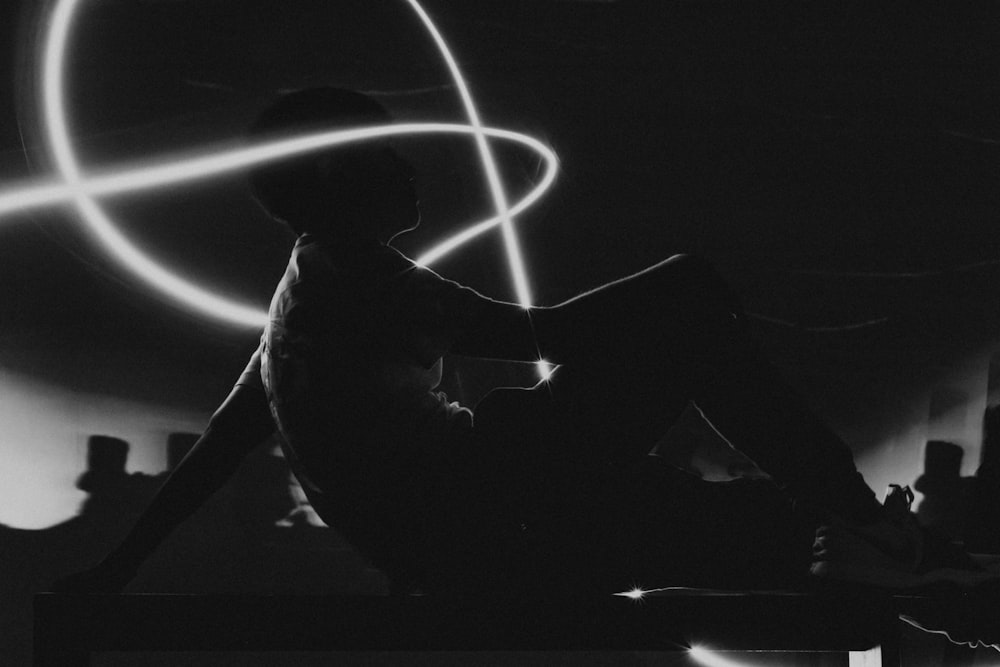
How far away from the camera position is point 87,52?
222cm

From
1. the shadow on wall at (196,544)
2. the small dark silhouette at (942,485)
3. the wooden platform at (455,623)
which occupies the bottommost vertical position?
the wooden platform at (455,623)

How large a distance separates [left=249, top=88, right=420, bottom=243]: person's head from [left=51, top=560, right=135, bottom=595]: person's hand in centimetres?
53

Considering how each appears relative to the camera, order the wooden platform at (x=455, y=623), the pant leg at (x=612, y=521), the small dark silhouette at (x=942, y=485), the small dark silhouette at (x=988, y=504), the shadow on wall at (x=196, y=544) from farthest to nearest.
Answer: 1. the small dark silhouette at (x=942, y=485)
2. the shadow on wall at (x=196, y=544)
3. the small dark silhouette at (x=988, y=504)
4. the pant leg at (x=612, y=521)
5. the wooden platform at (x=455, y=623)

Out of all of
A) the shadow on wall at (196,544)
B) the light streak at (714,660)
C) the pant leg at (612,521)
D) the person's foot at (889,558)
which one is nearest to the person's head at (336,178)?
the pant leg at (612,521)

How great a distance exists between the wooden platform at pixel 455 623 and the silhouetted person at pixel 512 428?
0.08 m

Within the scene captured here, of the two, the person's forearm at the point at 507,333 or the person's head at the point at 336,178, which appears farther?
the person's head at the point at 336,178

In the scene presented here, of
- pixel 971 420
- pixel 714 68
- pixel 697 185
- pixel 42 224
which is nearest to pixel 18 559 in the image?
pixel 42 224

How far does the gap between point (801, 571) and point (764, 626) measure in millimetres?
145

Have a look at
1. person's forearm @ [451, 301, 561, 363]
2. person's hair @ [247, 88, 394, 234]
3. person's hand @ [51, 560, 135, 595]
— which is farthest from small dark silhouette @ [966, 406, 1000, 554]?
person's hand @ [51, 560, 135, 595]

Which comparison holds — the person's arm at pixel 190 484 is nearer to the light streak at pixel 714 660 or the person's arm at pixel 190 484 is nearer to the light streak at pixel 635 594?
the light streak at pixel 635 594

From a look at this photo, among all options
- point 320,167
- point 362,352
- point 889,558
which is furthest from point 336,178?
point 889,558

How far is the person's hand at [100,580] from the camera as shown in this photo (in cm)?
112

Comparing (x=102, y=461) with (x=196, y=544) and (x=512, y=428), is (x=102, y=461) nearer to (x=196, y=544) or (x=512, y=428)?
(x=196, y=544)

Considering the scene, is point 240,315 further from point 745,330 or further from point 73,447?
point 745,330
